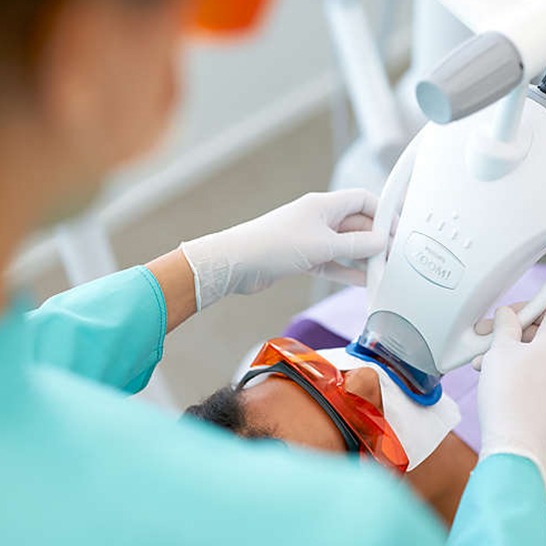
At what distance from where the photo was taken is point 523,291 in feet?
4.53

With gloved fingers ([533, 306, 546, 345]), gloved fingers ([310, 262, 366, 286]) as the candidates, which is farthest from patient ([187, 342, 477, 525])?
Answer: gloved fingers ([533, 306, 546, 345])

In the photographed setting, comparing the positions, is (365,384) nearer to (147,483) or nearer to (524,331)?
(524,331)

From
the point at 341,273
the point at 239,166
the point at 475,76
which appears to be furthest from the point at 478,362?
the point at 239,166

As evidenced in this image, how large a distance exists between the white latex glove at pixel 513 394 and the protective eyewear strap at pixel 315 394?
173 millimetres

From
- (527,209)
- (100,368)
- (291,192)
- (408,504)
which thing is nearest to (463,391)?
(527,209)

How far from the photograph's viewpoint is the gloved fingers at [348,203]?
1.26m

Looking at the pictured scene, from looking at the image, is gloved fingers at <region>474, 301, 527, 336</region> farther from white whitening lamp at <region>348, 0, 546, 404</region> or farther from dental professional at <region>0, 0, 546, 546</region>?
dental professional at <region>0, 0, 546, 546</region>

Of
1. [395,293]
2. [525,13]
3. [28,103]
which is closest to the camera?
[28,103]

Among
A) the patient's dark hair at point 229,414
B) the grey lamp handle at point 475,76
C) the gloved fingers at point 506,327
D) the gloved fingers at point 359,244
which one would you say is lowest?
the patient's dark hair at point 229,414

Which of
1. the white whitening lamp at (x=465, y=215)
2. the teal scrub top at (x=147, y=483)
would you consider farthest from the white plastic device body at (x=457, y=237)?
the teal scrub top at (x=147, y=483)

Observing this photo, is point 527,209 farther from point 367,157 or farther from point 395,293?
point 367,157

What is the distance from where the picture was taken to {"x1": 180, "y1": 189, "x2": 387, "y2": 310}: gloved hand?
1224 millimetres

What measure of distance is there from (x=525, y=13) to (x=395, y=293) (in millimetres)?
363

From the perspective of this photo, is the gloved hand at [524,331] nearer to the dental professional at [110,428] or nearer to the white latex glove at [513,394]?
the white latex glove at [513,394]
